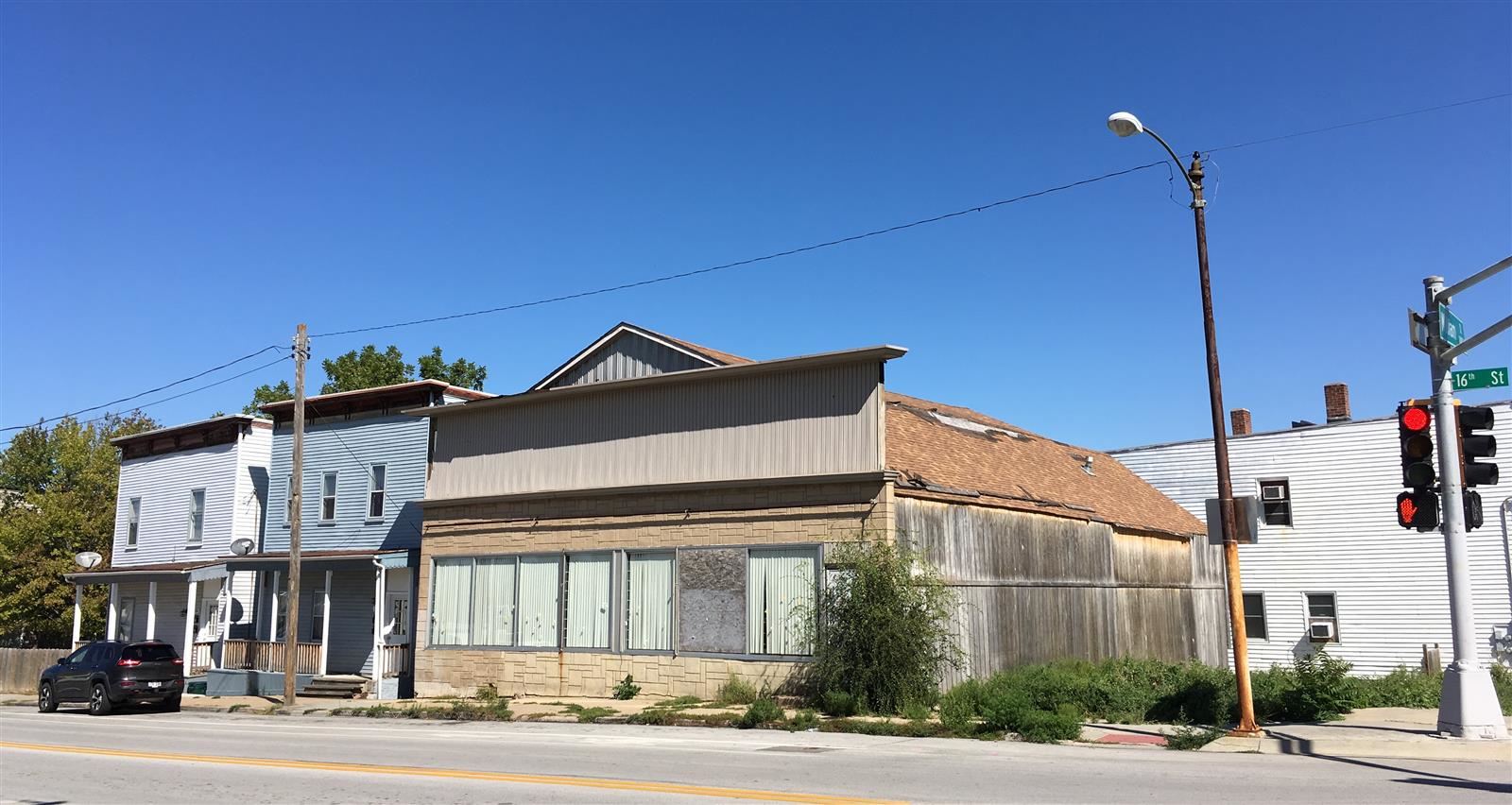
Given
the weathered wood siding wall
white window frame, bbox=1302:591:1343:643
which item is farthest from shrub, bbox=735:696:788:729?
white window frame, bbox=1302:591:1343:643

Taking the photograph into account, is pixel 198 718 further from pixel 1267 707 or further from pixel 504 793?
pixel 1267 707

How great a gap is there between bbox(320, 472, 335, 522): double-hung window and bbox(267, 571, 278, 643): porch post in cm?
240

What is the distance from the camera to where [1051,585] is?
23.6m

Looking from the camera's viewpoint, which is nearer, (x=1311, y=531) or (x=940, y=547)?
(x=940, y=547)

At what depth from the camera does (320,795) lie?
10953 mm

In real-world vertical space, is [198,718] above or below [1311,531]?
below

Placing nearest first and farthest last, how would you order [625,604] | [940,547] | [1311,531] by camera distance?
[940,547], [625,604], [1311,531]

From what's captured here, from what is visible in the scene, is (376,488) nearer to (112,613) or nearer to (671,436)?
(112,613)

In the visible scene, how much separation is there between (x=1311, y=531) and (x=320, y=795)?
2849 cm

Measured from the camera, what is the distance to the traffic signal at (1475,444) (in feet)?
44.1

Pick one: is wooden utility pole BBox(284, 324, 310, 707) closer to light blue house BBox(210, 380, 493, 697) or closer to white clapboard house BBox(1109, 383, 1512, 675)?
light blue house BBox(210, 380, 493, 697)

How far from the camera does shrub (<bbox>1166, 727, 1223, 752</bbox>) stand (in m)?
13.8

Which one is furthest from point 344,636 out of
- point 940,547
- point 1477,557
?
point 1477,557

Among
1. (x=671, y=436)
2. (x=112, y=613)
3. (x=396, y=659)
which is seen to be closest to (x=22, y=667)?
(x=112, y=613)
